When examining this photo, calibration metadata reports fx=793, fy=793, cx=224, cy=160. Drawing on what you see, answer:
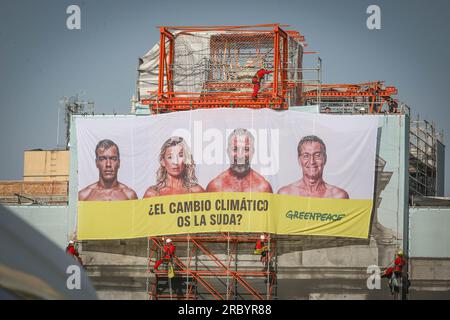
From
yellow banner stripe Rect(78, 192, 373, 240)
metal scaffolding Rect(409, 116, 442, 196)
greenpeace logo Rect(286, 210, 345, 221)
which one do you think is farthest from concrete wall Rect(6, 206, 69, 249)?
metal scaffolding Rect(409, 116, 442, 196)

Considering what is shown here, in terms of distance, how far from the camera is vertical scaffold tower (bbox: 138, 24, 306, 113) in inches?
1189

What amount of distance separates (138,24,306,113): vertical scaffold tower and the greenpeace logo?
4036 millimetres

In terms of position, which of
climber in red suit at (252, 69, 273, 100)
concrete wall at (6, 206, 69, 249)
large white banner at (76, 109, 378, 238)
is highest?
climber in red suit at (252, 69, 273, 100)

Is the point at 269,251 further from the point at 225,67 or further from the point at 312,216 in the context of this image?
the point at 225,67

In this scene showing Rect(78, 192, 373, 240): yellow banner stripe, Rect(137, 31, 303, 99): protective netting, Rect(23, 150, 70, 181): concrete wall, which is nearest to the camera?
Rect(78, 192, 373, 240): yellow banner stripe

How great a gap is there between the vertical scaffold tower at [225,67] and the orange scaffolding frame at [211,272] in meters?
5.13

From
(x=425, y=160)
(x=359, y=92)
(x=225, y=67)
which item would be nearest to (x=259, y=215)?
(x=225, y=67)

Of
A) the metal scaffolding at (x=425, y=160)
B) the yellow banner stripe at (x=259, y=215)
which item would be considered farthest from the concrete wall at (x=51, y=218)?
the metal scaffolding at (x=425, y=160)

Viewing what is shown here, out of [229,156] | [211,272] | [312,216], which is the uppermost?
[229,156]

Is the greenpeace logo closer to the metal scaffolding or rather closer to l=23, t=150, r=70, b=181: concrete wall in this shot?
the metal scaffolding

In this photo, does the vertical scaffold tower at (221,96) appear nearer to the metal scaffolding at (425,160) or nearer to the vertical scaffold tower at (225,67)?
the vertical scaffold tower at (225,67)

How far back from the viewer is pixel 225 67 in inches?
1275

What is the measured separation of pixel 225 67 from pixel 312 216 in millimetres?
7657
